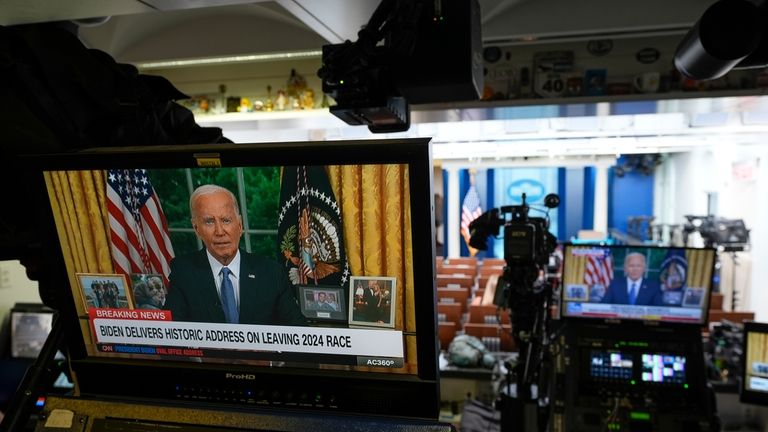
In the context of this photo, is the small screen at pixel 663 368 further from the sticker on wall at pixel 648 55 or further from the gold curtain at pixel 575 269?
the sticker on wall at pixel 648 55

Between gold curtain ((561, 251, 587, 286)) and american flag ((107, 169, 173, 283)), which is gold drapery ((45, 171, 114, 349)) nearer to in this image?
american flag ((107, 169, 173, 283))

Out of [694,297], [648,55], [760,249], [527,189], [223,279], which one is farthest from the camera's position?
[527,189]

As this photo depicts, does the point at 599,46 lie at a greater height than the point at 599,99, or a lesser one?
greater

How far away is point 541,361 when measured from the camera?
352 centimetres

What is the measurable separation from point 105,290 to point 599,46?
3987 mm

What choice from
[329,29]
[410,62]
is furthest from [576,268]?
[329,29]

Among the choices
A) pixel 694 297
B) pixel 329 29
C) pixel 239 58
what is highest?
pixel 239 58

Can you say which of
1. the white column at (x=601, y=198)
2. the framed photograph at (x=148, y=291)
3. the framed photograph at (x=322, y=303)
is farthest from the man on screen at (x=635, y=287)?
the white column at (x=601, y=198)

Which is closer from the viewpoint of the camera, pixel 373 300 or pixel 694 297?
pixel 373 300

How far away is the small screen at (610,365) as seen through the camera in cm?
318

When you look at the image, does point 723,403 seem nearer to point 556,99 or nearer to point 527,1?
point 556,99

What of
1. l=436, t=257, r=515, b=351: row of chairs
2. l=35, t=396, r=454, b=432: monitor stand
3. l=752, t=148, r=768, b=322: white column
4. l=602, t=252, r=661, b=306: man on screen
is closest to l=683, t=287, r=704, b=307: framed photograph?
l=602, t=252, r=661, b=306: man on screen

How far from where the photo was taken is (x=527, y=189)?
16.6 meters

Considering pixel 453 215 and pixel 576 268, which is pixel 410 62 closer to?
pixel 576 268
